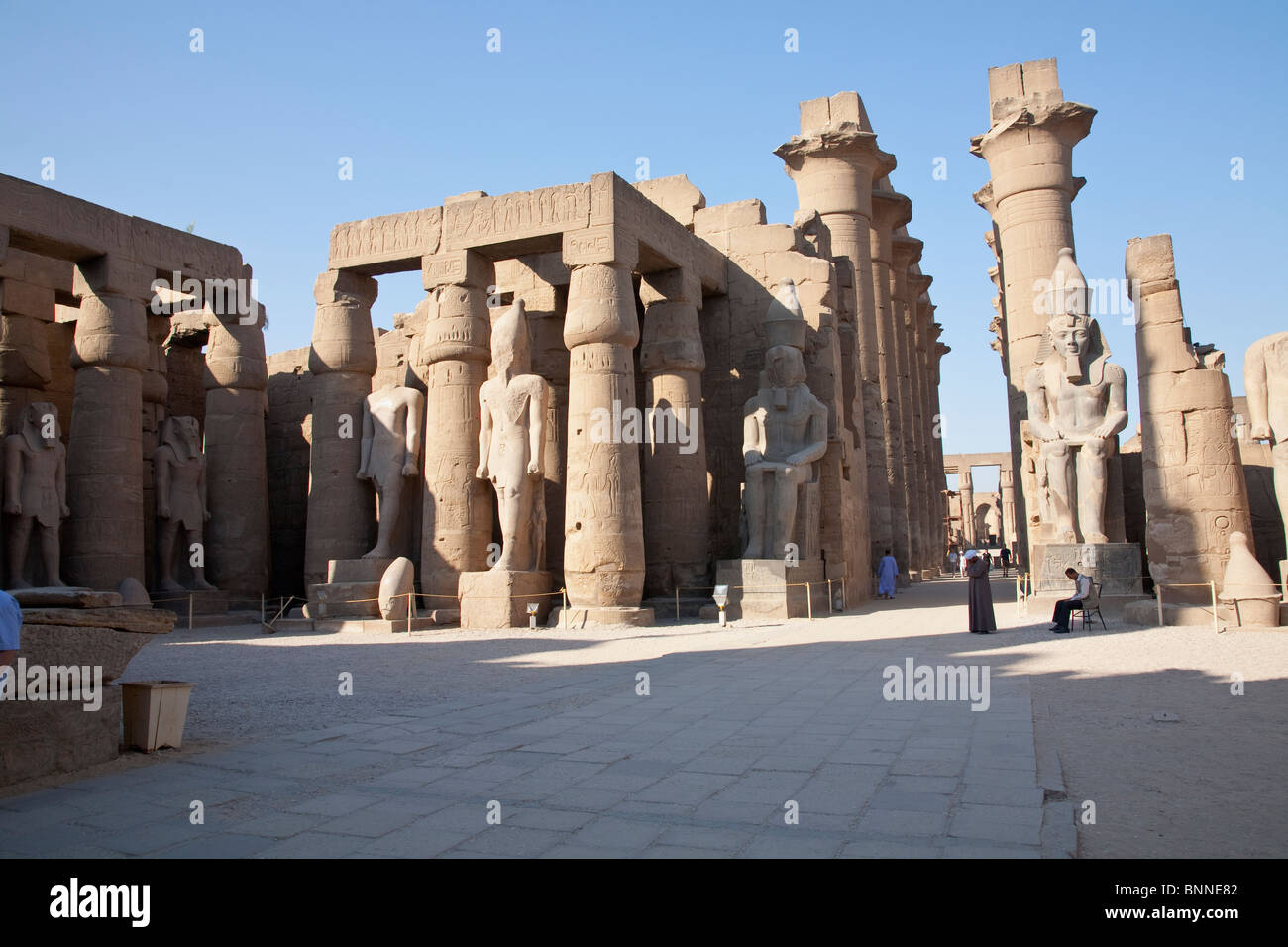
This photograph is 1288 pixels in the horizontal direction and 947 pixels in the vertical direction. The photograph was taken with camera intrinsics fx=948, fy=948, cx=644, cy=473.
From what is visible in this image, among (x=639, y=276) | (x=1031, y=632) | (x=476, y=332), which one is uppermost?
(x=639, y=276)

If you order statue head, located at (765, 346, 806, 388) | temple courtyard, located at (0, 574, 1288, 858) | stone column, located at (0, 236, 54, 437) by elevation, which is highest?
stone column, located at (0, 236, 54, 437)

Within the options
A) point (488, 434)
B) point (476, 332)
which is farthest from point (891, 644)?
point (476, 332)

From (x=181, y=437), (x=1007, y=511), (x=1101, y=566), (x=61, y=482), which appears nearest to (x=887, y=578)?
(x=1101, y=566)

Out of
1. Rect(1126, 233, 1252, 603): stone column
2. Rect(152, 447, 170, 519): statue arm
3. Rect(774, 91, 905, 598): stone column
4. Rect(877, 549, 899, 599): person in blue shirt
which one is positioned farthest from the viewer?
Rect(774, 91, 905, 598): stone column

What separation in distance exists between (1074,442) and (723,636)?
5.96m

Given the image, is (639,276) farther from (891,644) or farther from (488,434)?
(891,644)

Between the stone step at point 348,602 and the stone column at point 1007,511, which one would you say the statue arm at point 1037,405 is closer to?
the stone step at point 348,602

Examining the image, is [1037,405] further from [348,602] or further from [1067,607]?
[348,602]

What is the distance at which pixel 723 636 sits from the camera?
1152cm

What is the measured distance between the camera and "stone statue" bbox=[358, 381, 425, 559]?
50.0 ft

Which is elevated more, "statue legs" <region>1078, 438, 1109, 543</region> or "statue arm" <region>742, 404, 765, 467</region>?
"statue arm" <region>742, 404, 765, 467</region>

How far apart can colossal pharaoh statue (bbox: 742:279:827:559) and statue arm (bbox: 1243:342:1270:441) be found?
562 cm

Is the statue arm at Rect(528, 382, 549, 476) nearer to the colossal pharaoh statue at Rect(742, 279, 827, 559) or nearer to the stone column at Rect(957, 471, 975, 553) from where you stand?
the colossal pharaoh statue at Rect(742, 279, 827, 559)

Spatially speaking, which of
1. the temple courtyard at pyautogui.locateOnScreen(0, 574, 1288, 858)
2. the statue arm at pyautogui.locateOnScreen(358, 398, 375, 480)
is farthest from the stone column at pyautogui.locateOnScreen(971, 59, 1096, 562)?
the statue arm at pyautogui.locateOnScreen(358, 398, 375, 480)
